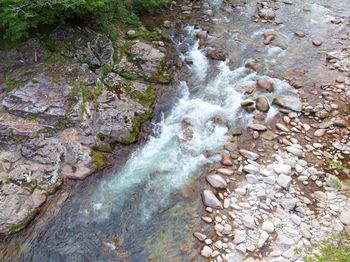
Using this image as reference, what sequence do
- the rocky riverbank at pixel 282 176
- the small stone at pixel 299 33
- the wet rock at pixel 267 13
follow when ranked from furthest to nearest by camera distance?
the wet rock at pixel 267 13 → the small stone at pixel 299 33 → the rocky riverbank at pixel 282 176

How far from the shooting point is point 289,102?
900 cm

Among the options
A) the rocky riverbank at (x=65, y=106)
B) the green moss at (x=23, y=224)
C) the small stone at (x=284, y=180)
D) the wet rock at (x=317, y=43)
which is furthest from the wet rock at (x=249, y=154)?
the wet rock at (x=317, y=43)

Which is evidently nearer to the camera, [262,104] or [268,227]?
[268,227]

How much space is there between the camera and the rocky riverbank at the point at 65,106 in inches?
278

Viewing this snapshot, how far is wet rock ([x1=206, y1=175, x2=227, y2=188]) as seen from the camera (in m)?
7.19

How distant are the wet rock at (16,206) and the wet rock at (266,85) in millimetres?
6635

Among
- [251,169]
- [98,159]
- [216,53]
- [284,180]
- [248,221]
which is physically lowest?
[98,159]

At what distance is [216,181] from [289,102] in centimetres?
348

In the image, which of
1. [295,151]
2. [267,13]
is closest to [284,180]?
[295,151]

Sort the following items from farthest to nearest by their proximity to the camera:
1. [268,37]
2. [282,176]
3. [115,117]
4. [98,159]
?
[268,37] → [115,117] → [98,159] → [282,176]

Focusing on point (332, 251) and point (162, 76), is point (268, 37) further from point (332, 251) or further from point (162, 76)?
point (332, 251)

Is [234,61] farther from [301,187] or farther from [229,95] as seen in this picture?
[301,187]

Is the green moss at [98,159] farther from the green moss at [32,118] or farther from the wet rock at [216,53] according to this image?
the wet rock at [216,53]

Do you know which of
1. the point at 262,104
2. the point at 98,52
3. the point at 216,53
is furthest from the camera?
the point at 216,53
